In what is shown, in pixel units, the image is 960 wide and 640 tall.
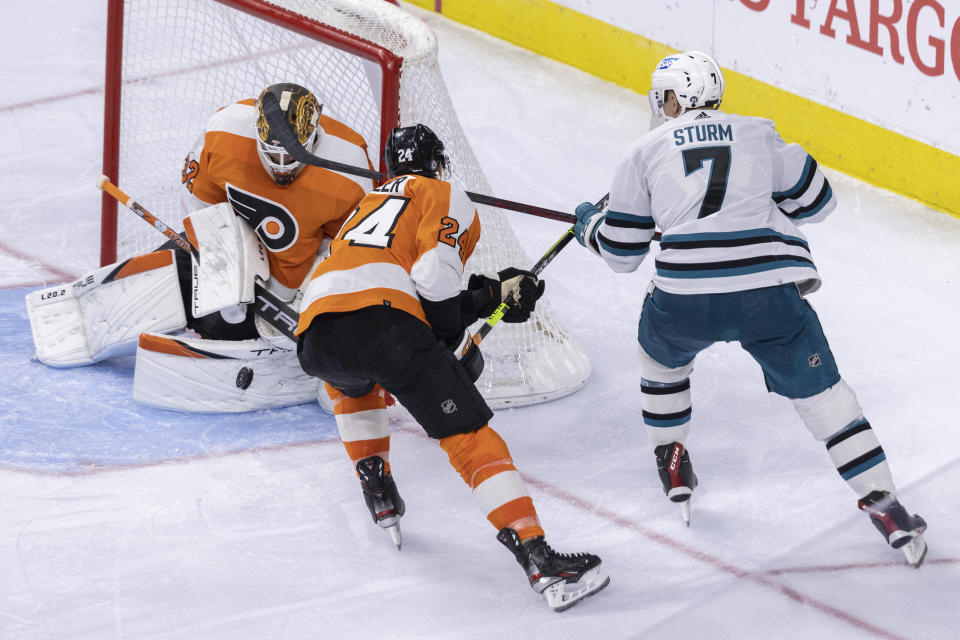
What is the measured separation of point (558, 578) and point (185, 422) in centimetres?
122

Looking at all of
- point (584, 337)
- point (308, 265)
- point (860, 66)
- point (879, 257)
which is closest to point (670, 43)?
point (860, 66)

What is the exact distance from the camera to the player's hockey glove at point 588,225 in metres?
3.05

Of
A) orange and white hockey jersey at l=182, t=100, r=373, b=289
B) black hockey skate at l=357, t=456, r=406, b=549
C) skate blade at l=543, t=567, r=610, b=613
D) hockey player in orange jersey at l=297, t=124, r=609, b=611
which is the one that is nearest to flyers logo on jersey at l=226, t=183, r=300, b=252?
orange and white hockey jersey at l=182, t=100, r=373, b=289

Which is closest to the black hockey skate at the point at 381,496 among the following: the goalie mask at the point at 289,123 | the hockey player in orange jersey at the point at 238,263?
the hockey player in orange jersey at the point at 238,263

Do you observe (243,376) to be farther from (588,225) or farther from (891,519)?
(891,519)

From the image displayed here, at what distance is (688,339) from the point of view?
292 centimetres

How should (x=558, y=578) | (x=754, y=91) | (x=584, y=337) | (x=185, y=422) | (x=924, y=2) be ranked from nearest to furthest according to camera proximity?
(x=558, y=578) → (x=185, y=422) → (x=584, y=337) → (x=924, y=2) → (x=754, y=91)

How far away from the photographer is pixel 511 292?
3.09 meters

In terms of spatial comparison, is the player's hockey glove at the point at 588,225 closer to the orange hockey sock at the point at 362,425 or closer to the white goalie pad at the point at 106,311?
the orange hockey sock at the point at 362,425

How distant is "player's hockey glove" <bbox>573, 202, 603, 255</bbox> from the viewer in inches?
120

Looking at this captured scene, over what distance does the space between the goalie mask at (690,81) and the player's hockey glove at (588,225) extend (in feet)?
0.99

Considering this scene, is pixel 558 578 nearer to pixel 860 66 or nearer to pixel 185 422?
pixel 185 422

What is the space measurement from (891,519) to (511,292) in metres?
0.94

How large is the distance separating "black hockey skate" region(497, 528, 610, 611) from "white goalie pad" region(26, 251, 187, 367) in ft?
4.36
